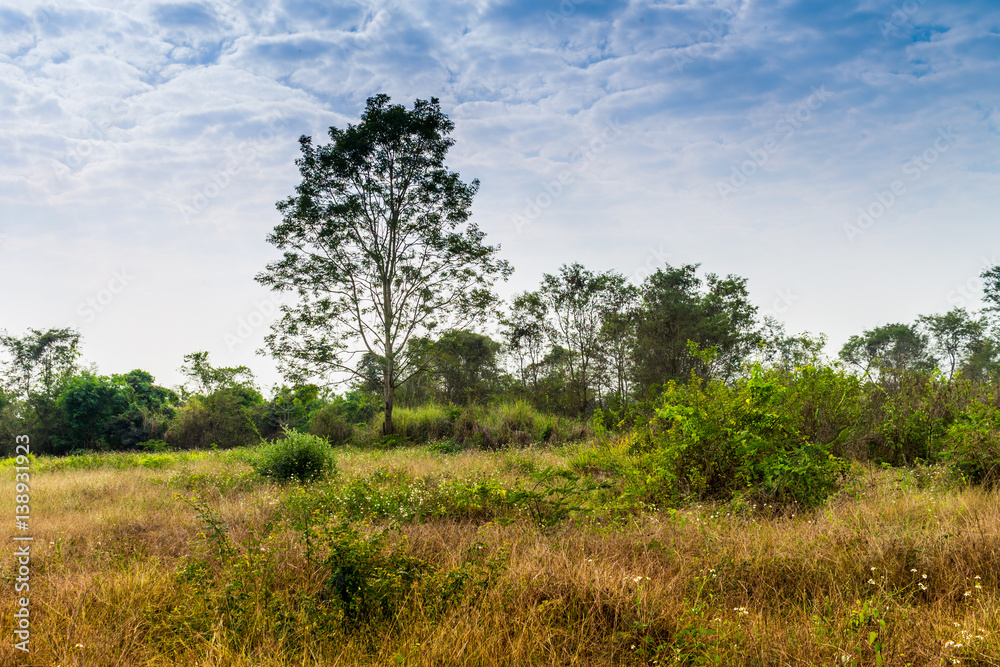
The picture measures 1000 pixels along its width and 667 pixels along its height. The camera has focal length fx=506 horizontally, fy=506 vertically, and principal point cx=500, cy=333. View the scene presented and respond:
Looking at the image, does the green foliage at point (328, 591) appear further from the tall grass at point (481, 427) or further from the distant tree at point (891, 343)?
the distant tree at point (891, 343)

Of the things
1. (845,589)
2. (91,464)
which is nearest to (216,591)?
(845,589)

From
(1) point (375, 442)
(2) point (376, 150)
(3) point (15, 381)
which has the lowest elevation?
(1) point (375, 442)

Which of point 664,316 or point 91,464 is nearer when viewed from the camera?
point 91,464

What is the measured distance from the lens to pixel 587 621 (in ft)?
10.2

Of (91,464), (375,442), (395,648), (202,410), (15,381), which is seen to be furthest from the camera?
(15,381)

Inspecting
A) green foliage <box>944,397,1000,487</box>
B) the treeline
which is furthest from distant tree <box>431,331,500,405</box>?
green foliage <box>944,397,1000,487</box>

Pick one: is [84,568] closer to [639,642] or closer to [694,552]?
[639,642]

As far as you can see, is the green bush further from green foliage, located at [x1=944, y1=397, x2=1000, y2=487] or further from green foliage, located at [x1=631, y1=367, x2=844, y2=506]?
green foliage, located at [x1=944, y1=397, x2=1000, y2=487]

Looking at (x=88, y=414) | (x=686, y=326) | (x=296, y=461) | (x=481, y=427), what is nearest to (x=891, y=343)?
(x=686, y=326)

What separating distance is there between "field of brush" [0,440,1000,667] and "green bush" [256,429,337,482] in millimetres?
3284

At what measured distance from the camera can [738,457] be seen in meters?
5.93

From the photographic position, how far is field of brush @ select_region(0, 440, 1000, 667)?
9.30 ft

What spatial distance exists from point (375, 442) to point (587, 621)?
1686 cm

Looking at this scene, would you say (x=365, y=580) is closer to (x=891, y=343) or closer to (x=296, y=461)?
(x=296, y=461)
